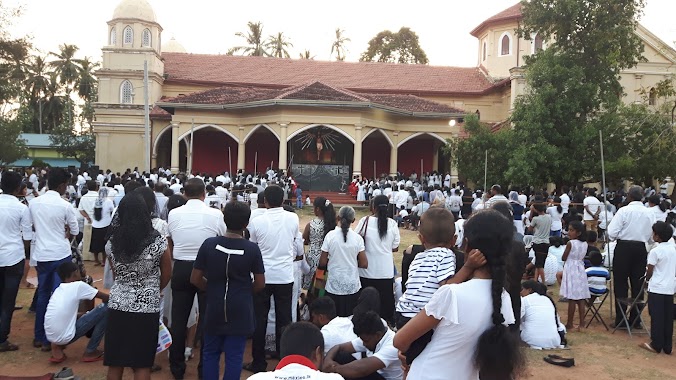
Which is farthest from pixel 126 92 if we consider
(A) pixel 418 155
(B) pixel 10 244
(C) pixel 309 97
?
(B) pixel 10 244

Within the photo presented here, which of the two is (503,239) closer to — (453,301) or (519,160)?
(453,301)

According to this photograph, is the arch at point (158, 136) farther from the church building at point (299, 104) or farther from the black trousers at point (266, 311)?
the black trousers at point (266, 311)

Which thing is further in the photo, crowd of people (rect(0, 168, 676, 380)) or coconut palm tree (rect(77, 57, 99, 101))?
coconut palm tree (rect(77, 57, 99, 101))

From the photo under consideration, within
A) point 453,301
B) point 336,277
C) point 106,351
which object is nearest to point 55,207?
point 106,351

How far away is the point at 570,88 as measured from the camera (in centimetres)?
2039

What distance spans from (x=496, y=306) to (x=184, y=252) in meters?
3.29

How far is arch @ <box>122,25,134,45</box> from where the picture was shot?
3117 cm

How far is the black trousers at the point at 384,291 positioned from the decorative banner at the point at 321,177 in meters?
22.9

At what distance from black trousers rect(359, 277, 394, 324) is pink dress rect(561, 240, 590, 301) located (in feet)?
8.71

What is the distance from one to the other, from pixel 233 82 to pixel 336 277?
2961 centimetres

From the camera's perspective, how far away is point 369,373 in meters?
4.30

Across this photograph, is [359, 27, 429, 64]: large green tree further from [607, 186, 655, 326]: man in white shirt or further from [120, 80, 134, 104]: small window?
[607, 186, 655, 326]: man in white shirt

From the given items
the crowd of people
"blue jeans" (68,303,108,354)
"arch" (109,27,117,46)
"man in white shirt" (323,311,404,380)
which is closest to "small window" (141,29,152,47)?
"arch" (109,27,117,46)

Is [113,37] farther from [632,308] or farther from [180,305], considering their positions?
[632,308]
